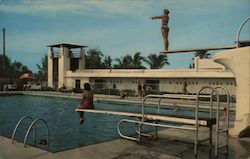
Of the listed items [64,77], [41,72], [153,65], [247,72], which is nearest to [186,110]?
[247,72]

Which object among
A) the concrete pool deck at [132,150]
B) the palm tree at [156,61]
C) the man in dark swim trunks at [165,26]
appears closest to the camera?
the concrete pool deck at [132,150]

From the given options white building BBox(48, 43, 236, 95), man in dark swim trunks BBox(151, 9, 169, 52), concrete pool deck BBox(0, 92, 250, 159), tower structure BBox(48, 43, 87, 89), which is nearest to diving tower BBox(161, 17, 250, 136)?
concrete pool deck BBox(0, 92, 250, 159)

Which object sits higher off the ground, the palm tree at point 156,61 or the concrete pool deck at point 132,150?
the palm tree at point 156,61

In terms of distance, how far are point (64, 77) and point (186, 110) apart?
2743cm

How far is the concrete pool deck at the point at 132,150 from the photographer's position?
582 centimetres

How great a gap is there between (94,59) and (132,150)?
176ft

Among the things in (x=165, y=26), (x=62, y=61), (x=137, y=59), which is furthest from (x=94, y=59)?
(x=165, y=26)

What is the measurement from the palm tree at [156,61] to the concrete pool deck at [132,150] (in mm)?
43668

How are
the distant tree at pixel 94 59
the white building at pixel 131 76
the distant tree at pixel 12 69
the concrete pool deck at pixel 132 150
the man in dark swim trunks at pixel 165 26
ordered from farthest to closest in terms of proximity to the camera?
1. the distant tree at pixel 12 69
2. the distant tree at pixel 94 59
3. the white building at pixel 131 76
4. the man in dark swim trunks at pixel 165 26
5. the concrete pool deck at pixel 132 150

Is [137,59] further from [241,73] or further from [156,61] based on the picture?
[241,73]

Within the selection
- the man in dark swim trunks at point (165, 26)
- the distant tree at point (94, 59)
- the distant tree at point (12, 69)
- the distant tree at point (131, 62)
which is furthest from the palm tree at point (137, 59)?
the man in dark swim trunks at point (165, 26)

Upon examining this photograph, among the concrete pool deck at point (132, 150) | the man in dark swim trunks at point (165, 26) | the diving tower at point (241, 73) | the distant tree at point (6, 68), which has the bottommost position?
the concrete pool deck at point (132, 150)

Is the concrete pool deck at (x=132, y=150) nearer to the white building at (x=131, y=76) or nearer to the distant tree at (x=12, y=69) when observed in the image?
the white building at (x=131, y=76)

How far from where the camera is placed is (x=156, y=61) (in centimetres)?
5100
